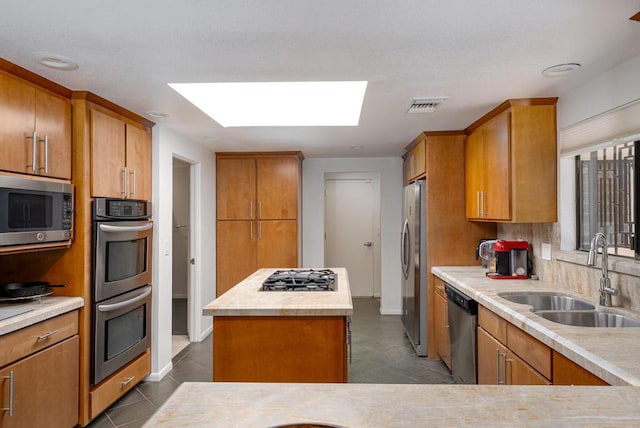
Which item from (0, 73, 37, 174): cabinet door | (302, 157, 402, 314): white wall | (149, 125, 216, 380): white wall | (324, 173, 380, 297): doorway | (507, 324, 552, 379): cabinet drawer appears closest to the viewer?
(507, 324, 552, 379): cabinet drawer

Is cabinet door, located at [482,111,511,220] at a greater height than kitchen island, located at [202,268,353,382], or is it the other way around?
cabinet door, located at [482,111,511,220]

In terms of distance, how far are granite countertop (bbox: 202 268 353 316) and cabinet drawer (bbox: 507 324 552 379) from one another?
883 mm

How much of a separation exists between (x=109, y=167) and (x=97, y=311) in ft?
3.27

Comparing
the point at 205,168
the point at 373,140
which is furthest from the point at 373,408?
the point at 205,168

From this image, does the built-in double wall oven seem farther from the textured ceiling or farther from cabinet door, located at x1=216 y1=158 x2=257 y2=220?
cabinet door, located at x1=216 y1=158 x2=257 y2=220

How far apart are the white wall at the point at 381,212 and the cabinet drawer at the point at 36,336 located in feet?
11.6

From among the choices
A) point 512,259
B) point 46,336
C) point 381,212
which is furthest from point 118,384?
point 381,212

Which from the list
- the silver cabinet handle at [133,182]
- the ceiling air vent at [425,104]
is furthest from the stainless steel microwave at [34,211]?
the ceiling air vent at [425,104]

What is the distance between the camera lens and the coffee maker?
323cm

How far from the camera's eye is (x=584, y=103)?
2.56m

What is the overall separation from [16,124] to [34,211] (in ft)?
1.57

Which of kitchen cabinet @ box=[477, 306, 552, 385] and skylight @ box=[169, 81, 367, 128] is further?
skylight @ box=[169, 81, 367, 128]

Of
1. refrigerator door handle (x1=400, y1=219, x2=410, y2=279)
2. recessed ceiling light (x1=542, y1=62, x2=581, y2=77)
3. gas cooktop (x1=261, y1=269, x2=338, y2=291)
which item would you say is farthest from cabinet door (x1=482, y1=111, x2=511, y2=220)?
gas cooktop (x1=261, y1=269, x2=338, y2=291)

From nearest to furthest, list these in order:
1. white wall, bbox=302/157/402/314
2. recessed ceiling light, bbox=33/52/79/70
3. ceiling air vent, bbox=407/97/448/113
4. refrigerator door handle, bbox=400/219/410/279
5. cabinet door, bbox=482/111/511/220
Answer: recessed ceiling light, bbox=33/52/79/70 → ceiling air vent, bbox=407/97/448/113 → cabinet door, bbox=482/111/511/220 → refrigerator door handle, bbox=400/219/410/279 → white wall, bbox=302/157/402/314
